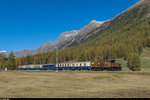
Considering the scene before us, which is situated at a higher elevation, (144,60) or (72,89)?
(144,60)

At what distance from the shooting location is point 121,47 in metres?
147

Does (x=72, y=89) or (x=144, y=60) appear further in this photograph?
(x=144, y=60)

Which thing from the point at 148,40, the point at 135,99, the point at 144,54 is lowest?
the point at 135,99

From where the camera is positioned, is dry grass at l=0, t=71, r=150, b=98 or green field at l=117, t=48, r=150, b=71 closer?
dry grass at l=0, t=71, r=150, b=98

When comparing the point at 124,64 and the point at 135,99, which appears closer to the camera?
the point at 135,99

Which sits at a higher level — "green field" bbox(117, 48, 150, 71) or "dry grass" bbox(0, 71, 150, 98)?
"green field" bbox(117, 48, 150, 71)

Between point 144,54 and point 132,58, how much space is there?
6000 centimetres

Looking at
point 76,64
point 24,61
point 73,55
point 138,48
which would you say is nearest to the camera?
point 76,64

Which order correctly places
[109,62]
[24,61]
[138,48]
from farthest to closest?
1. [24,61]
2. [138,48]
3. [109,62]

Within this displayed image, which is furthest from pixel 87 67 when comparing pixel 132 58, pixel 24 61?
pixel 24 61

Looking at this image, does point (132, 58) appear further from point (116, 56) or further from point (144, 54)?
point (144, 54)

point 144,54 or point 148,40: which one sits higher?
point 148,40

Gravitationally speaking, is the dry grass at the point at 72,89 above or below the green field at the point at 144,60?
below

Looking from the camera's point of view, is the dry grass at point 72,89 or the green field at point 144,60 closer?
the dry grass at point 72,89
